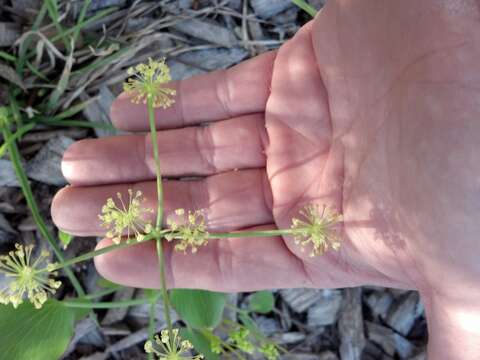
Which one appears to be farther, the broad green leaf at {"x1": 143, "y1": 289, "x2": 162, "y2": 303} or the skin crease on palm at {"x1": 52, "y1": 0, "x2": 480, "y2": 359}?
the broad green leaf at {"x1": 143, "y1": 289, "x2": 162, "y2": 303}

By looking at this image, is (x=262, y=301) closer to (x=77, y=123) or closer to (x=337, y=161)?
(x=337, y=161)

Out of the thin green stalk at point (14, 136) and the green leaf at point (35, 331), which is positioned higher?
the thin green stalk at point (14, 136)

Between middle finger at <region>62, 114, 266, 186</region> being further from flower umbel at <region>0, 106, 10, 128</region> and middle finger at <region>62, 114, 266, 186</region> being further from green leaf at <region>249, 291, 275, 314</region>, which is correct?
green leaf at <region>249, 291, 275, 314</region>

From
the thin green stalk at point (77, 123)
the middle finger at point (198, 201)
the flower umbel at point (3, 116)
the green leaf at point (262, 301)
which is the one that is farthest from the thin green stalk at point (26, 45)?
the green leaf at point (262, 301)

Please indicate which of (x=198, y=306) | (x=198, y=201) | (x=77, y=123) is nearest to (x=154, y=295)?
(x=198, y=306)

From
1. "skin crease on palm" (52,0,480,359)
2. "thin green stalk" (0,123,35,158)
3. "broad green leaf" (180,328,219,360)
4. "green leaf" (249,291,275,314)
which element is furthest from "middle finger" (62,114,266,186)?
"green leaf" (249,291,275,314)

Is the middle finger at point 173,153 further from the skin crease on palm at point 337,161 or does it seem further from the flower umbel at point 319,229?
the flower umbel at point 319,229

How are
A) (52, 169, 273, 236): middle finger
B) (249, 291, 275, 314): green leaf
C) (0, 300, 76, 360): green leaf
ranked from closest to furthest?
1. (0, 300, 76, 360): green leaf
2. (52, 169, 273, 236): middle finger
3. (249, 291, 275, 314): green leaf
